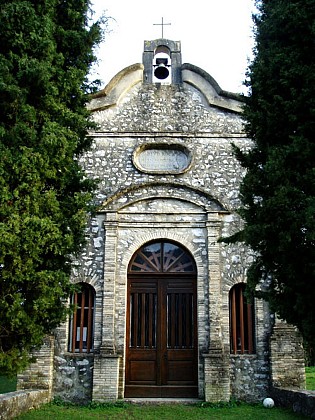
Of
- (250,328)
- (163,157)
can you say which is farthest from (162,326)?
(163,157)

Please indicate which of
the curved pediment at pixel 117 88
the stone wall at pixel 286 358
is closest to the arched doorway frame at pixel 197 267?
the stone wall at pixel 286 358

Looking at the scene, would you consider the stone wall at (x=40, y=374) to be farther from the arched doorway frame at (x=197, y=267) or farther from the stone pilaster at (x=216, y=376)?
the stone pilaster at (x=216, y=376)

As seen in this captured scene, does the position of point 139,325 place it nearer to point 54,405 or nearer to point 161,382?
point 161,382

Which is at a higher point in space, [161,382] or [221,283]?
[221,283]

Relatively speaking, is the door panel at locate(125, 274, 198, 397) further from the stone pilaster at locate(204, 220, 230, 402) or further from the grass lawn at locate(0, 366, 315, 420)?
the grass lawn at locate(0, 366, 315, 420)

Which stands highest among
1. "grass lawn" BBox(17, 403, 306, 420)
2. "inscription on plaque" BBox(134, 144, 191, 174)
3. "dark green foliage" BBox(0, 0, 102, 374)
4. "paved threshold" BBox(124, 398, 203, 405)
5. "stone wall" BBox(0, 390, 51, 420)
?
"inscription on plaque" BBox(134, 144, 191, 174)

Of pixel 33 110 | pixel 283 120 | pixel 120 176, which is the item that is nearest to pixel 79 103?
pixel 33 110

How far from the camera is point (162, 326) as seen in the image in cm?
1234

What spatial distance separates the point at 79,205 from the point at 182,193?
4.94 metres

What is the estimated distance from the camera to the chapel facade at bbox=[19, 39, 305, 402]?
11.8 metres

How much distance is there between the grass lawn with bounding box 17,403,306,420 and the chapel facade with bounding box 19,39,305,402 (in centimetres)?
46

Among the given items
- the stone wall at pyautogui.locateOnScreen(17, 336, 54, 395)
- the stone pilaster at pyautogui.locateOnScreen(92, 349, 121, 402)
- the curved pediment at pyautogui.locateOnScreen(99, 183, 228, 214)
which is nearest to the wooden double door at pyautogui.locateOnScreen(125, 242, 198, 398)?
the stone pilaster at pyautogui.locateOnScreen(92, 349, 121, 402)

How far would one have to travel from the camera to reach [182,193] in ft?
42.6

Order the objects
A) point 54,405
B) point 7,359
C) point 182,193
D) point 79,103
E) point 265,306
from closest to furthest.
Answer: point 7,359 < point 79,103 < point 54,405 < point 265,306 < point 182,193
